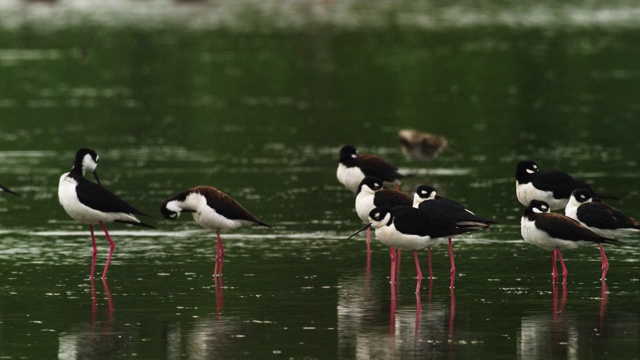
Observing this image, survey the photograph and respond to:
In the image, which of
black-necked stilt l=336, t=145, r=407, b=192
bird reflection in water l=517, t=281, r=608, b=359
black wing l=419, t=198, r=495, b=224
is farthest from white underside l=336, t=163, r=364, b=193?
bird reflection in water l=517, t=281, r=608, b=359

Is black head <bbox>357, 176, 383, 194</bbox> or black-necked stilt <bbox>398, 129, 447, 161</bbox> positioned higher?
black-necked stilt <bbox>398, 129, 447, 161</bbox>

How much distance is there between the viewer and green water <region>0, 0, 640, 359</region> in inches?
561

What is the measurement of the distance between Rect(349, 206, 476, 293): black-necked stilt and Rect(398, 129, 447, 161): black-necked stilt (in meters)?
10.7

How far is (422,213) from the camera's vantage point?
16391 millimetres

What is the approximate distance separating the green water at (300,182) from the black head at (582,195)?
2.81 feet

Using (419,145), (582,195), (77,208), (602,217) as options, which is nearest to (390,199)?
(582,195)

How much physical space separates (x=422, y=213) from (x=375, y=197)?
172cm

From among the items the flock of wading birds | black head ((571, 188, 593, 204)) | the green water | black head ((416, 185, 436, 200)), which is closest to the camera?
the green water

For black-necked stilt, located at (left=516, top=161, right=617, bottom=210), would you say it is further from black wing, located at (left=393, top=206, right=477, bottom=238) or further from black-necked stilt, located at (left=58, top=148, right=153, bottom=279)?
black-necked stilt, located at (left=58, top=148, right=153, bottom=279)

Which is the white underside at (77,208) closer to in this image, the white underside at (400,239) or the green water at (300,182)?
the green water at (300,182)

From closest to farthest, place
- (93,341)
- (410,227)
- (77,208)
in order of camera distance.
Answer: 1. (93,341)
2. (410,227)
3. (77,208)

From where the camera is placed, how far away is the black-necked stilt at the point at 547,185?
19031 millimetres

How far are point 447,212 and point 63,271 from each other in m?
4.62

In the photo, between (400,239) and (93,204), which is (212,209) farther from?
(400,239)
